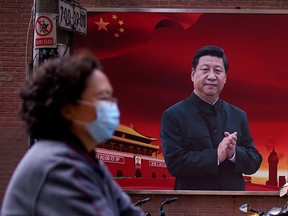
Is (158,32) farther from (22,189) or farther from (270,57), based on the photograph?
(22,189)

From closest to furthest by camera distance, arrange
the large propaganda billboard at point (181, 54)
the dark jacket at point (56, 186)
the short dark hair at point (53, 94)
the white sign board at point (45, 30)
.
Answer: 1. the dark jacket at point (56, 186)
2. the short dark hair at point (53, 94)
3. the white sign board at point (45, 30)
4. the large propaganda billboard at point (181, 54)

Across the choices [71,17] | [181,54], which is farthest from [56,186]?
[181,54]

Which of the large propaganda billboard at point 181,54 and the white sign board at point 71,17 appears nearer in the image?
the white sign board at point 71,17

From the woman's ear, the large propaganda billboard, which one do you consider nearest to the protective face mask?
the woman's ear

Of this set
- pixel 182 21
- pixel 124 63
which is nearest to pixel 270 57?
pixel 182 21

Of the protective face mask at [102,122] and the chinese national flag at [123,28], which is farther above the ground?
the chinese national flag at [123,28]

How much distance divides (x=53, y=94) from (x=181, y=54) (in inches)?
348

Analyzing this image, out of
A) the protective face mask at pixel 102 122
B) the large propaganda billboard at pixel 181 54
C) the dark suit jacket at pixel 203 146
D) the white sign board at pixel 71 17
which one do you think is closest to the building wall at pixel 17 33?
the large propaganda billboard at pixel 181 54

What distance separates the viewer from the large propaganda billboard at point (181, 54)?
1114cm

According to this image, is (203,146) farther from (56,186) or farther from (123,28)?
(56,186)

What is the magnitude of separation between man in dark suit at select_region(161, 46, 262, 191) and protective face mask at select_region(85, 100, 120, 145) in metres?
8.28

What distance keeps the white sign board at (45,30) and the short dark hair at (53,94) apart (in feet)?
12.4

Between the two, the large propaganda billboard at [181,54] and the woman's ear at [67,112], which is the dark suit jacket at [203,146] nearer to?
the large propaganda billboard at [181,54]

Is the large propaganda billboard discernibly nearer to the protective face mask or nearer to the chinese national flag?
the chinese national flag
